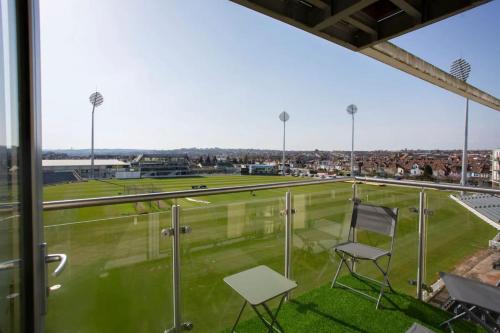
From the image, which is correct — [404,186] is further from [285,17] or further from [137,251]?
[137,251]

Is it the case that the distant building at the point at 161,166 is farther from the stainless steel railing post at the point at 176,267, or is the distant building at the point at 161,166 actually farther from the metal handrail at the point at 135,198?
the stainless steel railing post at the point at 176,267

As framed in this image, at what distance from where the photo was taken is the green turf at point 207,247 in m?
1.72

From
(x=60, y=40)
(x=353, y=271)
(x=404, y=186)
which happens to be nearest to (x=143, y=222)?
(x=60, y=40)

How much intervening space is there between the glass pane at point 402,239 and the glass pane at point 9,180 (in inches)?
121

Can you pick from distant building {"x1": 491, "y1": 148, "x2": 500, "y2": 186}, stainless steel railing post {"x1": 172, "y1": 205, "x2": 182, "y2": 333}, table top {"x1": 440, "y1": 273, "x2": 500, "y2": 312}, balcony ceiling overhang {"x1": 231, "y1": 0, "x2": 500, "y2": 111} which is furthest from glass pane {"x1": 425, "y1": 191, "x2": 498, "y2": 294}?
distant building {"x1": 491, "y1": 148, "x2": 500, "y2": 186}

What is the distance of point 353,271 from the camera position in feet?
11.0

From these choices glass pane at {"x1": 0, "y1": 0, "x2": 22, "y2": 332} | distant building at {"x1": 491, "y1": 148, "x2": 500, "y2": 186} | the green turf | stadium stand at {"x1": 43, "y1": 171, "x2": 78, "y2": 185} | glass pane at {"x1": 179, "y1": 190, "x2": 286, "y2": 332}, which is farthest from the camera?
distant building at {"x1": 491, "y1": 148, "x2": 500, "y2": 186}

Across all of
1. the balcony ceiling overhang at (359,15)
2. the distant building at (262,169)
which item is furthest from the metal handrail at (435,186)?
the distant building at (262,169)

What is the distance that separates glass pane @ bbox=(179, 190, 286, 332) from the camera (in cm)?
218

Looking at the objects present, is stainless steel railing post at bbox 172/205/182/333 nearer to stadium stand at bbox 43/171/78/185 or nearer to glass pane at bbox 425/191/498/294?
stadium stand at bbox 43/171/78/185

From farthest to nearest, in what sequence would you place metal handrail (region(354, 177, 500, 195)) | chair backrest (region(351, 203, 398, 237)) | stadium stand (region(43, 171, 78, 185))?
1. chair backrest (region(351, 203, 398, 237))
2. metal handrail (region(354, 177, 500, 195))
3. stadium stand (region(43, 171, 78, 185))

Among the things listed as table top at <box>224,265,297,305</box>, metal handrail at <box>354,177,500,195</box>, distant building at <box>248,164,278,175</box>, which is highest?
metal handrail at <box>354,177,500,195</box>

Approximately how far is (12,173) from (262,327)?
2.23 m

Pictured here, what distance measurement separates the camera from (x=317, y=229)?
3277 mm
